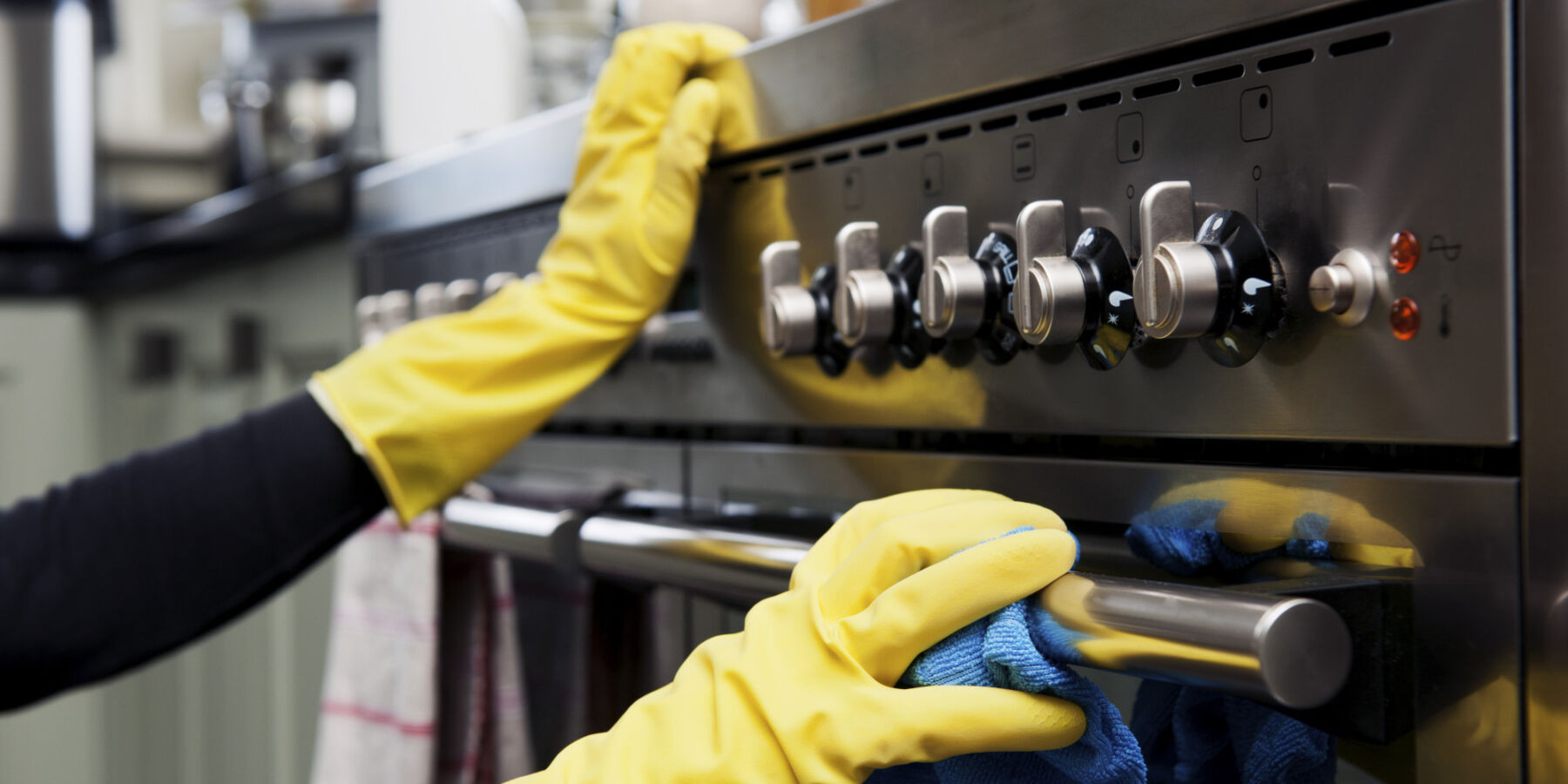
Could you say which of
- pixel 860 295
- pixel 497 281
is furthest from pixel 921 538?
pixel 497 281

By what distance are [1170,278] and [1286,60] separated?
0.08 metres

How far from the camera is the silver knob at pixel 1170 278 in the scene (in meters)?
0.38

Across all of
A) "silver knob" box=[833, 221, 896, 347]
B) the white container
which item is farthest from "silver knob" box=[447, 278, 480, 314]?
"silver knob" box=[833, 221, 896, 347]

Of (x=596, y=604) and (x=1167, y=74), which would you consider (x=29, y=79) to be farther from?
(x=1167, y=74)

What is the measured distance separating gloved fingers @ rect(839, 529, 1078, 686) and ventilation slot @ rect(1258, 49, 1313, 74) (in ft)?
0.54

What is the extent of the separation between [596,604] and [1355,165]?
544 mm

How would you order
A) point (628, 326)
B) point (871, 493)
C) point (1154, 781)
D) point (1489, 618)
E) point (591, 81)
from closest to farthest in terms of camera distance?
point (1489, 618) → point (1154, 781) → point (871, 493) → point (628, 326) → point (591, 81)

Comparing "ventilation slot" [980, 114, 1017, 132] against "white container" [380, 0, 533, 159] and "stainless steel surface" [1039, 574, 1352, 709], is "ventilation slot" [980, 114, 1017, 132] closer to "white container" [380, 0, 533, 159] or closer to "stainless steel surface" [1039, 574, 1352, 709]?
"stainless steel surface" [1039, 574, 1352, 709]

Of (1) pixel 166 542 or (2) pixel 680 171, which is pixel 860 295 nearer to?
(2) pixel 680 171

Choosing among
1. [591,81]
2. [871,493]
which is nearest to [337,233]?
[591,81]

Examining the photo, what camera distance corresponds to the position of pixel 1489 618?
352 mm

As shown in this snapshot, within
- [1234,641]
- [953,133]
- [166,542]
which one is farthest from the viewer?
[166,542]

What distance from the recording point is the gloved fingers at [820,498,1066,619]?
411 millimetres

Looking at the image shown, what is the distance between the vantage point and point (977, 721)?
383 millimetres
